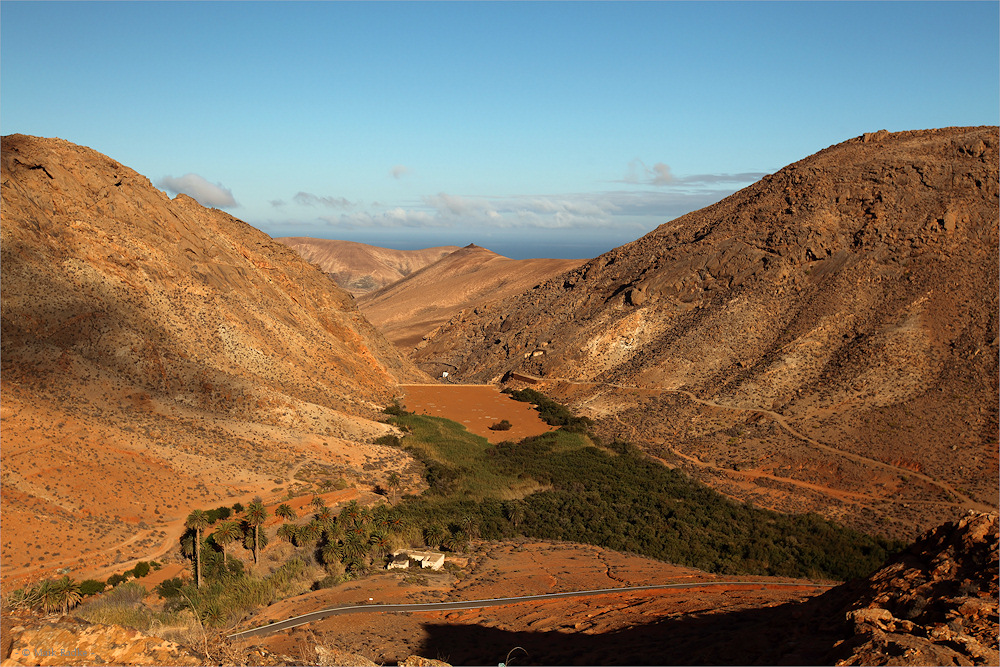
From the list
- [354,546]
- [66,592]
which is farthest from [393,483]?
[66,592]

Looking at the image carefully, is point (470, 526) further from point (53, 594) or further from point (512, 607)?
point (53, 594)

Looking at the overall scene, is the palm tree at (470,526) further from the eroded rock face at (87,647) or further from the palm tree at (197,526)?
the eroded rock face at (87,647)

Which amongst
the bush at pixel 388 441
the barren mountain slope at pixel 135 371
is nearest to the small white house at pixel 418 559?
the barren mountain slope at pixel 135 371

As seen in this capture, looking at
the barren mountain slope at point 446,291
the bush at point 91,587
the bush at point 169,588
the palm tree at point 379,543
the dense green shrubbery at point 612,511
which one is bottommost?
the dense green shrubbery at point 612,511

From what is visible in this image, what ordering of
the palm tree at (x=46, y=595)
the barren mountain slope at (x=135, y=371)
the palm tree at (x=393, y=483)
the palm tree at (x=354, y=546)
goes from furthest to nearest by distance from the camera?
the palm tree at (x=393, y=483), the palm tree at (x=354, y=546), the barren mountain slope at (x=135, y=371), the palm tree at (x=46, y=595)

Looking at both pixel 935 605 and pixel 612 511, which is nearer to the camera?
pixel 935 605

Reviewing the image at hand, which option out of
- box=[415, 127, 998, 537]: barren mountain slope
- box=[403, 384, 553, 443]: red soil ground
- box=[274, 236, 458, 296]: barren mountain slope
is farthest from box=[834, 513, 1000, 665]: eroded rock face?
box=[274, 236, 458, 296]: barren mountain slope
